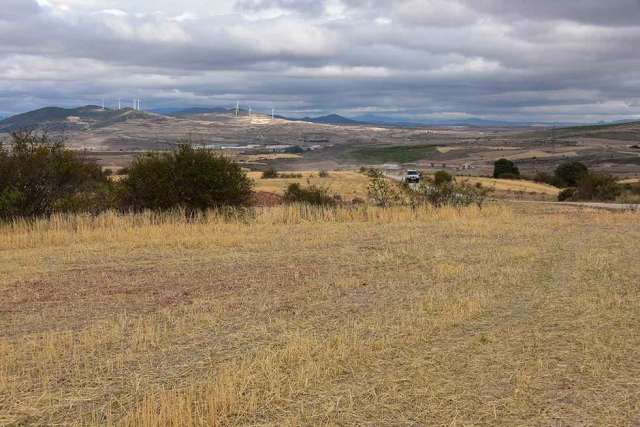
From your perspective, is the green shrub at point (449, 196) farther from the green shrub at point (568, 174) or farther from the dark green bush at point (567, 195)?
the green shrub at point (568, 174)

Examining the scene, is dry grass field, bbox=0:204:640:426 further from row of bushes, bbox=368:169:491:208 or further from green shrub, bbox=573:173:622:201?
green shrub, bbox=573:173:622:201

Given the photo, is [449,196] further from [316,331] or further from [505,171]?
[505,171]

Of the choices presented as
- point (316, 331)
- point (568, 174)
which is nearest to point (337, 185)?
point (568, 174)

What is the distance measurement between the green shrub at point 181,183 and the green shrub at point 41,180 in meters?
1.07

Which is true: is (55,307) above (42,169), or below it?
below

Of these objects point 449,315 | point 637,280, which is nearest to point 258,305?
point 449,315

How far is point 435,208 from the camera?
24156 millimetres

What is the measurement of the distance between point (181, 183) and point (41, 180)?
170 inches

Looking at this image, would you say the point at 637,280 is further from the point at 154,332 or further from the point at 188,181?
the point at 188,181

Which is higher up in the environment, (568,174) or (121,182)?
(121,182)

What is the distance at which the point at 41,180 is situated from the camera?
2097 centimetres

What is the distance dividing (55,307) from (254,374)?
14.3 feet

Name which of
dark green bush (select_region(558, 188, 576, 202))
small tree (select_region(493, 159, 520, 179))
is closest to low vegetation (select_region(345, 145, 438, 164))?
small tree (select_region(493, 159, 520, 179))

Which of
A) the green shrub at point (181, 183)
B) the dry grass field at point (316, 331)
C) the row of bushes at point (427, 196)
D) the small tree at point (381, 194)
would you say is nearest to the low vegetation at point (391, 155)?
the row of bushes at point (427, 196)
